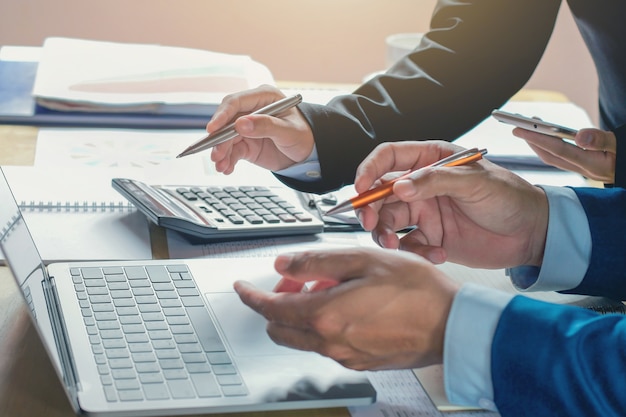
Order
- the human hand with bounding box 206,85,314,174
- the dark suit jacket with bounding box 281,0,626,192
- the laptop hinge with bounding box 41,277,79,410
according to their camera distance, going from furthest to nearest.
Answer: the dark suit jacket with bounding box 281,0,626,192 < the human hand with bounding box 206,85,314,174 < the laptop hinge with bounding box 41,277,79,410

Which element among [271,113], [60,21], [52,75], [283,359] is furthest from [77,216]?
[60,21]

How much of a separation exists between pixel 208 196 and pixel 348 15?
169cm

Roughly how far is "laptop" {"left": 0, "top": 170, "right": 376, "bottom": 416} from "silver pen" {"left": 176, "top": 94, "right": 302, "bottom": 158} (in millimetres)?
199

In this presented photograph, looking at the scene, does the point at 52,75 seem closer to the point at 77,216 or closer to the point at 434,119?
the point at 77,216

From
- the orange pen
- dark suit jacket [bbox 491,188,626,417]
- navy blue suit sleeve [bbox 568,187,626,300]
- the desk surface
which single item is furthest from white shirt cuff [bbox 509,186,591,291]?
the desk surface

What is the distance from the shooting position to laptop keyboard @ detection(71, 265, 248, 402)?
0.70m

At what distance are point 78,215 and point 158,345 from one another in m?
0.39

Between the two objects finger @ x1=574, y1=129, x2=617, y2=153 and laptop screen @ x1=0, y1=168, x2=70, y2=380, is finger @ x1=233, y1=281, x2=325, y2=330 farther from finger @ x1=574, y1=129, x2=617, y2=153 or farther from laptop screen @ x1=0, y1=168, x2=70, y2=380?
finger @ x1=574, y1=129, x2=617, y2=153

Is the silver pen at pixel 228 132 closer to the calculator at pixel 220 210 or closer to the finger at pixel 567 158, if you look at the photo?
the calculator at pixel 220 210

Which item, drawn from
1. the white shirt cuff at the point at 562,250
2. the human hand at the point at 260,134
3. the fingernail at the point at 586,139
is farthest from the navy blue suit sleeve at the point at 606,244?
the human hand at the point at 260,134

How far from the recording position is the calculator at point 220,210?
104cm

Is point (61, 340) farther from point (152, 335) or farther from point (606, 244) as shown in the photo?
point (606, 244)

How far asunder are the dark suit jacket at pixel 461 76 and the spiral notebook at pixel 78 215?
23 centimetres

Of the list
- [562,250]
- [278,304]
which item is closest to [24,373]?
[278,304]
